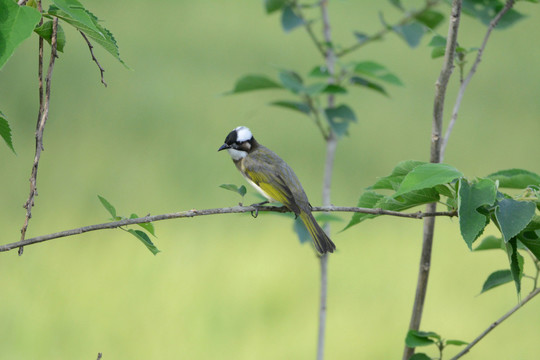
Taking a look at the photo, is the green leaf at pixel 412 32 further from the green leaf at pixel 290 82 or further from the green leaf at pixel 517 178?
the green leaf at pixel 517 178

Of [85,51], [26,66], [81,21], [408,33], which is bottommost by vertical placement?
[81,21]

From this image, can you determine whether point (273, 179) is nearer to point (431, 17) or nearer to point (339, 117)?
point (339, 117)

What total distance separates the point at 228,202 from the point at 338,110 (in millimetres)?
1125

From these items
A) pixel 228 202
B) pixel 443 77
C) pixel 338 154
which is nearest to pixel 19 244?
pixel 443 77

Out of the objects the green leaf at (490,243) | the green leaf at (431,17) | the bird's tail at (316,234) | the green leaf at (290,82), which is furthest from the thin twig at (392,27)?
the green leaf at (490,243)

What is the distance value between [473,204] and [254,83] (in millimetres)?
674

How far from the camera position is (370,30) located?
341 cm

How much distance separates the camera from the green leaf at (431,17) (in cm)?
123

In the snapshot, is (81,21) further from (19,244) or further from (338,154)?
(338,154)

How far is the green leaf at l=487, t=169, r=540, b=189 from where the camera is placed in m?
0.60

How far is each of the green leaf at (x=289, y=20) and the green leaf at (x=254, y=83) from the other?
0.44 feet

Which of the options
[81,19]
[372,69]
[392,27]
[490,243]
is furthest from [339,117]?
[81,19]

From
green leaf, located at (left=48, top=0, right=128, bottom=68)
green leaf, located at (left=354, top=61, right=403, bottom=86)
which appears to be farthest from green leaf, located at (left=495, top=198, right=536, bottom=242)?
green leaf, located at (left=354, top=61, right=403, bottom=86)

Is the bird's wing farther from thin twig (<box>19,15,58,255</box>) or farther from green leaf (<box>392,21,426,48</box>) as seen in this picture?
thin twig (<box>19,15,58,255</box>)
